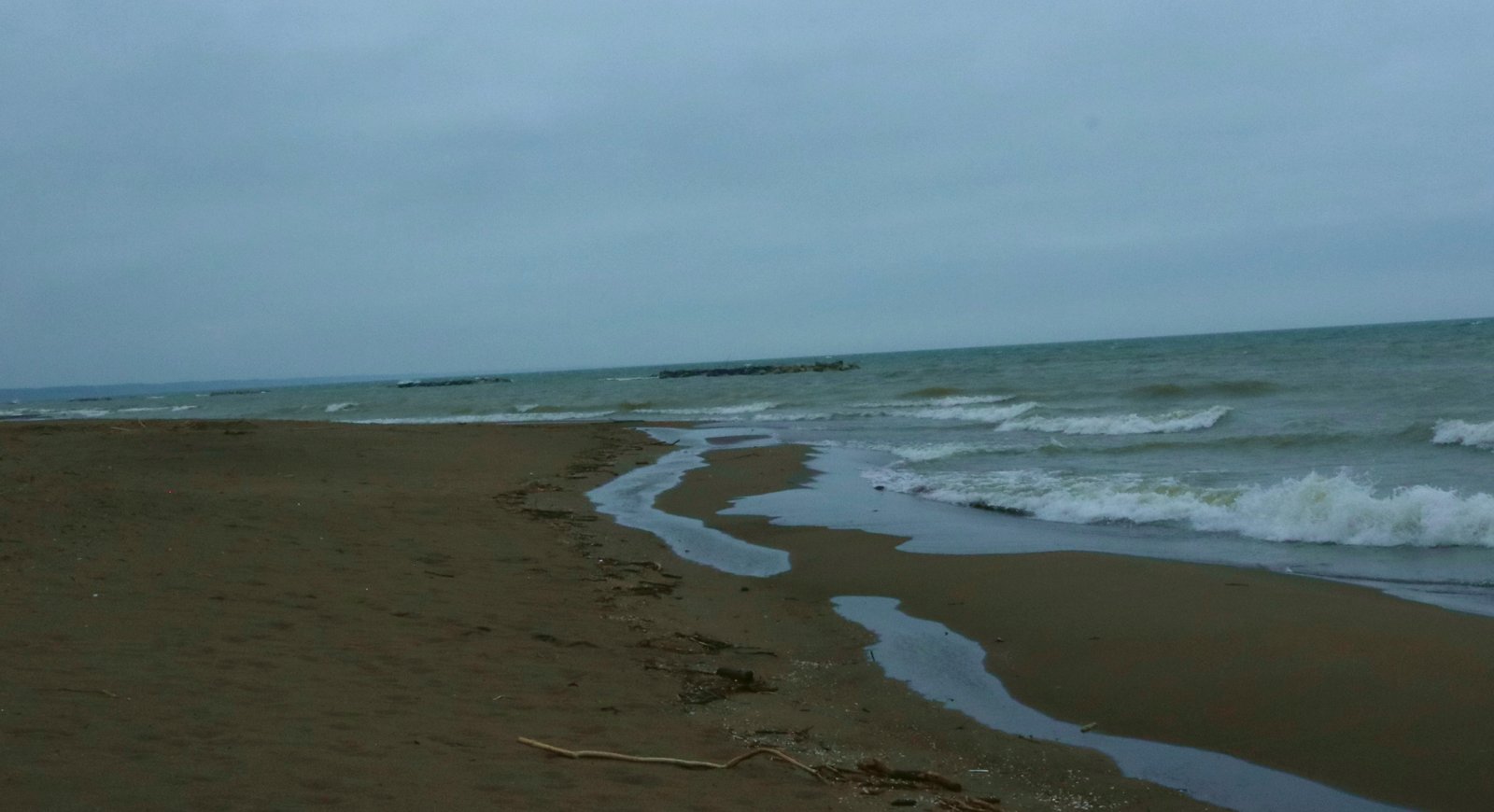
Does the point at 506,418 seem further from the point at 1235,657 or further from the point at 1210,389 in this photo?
the point at 1235,657

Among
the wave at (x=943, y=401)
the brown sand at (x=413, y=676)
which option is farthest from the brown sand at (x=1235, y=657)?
the wave at (x=943, y=401)

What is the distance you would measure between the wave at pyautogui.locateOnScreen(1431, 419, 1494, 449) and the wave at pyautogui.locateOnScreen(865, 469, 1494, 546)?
4083 millimetres

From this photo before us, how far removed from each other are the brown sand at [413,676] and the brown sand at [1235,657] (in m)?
0.79

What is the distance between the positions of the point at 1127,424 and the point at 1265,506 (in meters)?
12.1

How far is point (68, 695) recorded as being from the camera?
169 inches

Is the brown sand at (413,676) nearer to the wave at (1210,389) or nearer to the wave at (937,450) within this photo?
the wave at (937,450)

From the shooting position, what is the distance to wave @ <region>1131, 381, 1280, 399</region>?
2917 cm

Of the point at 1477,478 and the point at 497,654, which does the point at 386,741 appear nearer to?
the point at 497,654

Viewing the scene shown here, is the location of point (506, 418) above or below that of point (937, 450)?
above

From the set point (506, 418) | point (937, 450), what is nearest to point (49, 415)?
point (506, 418)

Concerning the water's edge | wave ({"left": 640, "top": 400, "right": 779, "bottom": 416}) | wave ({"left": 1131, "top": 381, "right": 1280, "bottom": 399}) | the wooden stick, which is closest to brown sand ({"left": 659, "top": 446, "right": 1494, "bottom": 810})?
the water's edge

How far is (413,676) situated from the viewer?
209 inches

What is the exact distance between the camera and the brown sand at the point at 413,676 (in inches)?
147

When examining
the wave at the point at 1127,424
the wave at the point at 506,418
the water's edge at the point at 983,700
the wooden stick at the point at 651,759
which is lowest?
the water's edge at the point at 983,700
